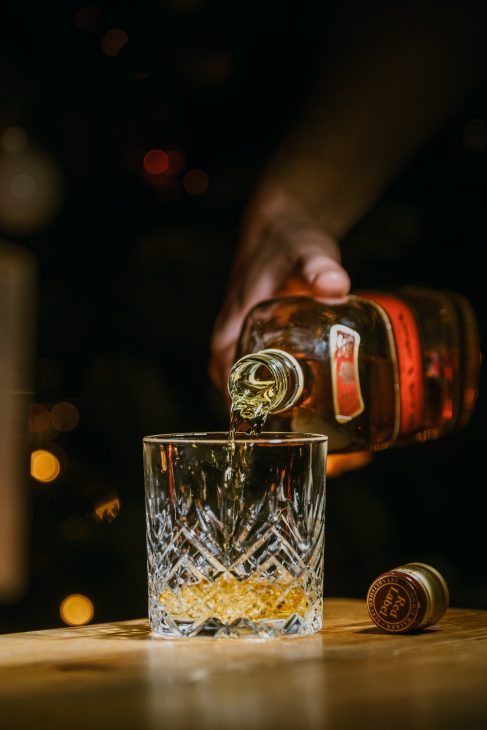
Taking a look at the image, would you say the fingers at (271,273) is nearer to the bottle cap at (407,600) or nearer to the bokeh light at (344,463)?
the bokeh light at (344,463)

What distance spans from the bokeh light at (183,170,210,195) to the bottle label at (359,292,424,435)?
24.7 inches

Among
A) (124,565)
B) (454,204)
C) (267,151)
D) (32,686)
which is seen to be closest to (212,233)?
(267,151)

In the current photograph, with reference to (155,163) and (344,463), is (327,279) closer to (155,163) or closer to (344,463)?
(344,463)

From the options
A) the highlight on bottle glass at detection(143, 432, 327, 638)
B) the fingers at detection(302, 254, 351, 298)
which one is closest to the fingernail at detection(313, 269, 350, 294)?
the fingers at detection(302, 254, 351, 298)

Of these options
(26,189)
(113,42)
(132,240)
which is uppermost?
(113,42)

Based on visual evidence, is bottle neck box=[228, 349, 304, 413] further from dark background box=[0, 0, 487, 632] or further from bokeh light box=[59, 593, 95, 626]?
bokeh light box=[59, 593, 95, 626]

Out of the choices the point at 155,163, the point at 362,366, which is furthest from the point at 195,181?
the point at 362,366

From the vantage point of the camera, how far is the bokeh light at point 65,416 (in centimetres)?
169

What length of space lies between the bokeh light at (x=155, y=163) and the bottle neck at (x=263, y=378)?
0.79 m

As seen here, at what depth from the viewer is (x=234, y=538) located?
→ 34.8 inches

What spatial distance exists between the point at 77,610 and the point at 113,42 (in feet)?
3.02

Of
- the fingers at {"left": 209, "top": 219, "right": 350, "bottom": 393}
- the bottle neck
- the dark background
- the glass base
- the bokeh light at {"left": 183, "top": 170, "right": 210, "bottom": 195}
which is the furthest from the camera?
the bokeh light at {"left": 183, "top": 170, "right": 210, "bottom": 195}

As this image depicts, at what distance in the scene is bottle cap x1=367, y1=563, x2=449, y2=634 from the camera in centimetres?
90

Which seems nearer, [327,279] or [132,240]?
[327,279]
